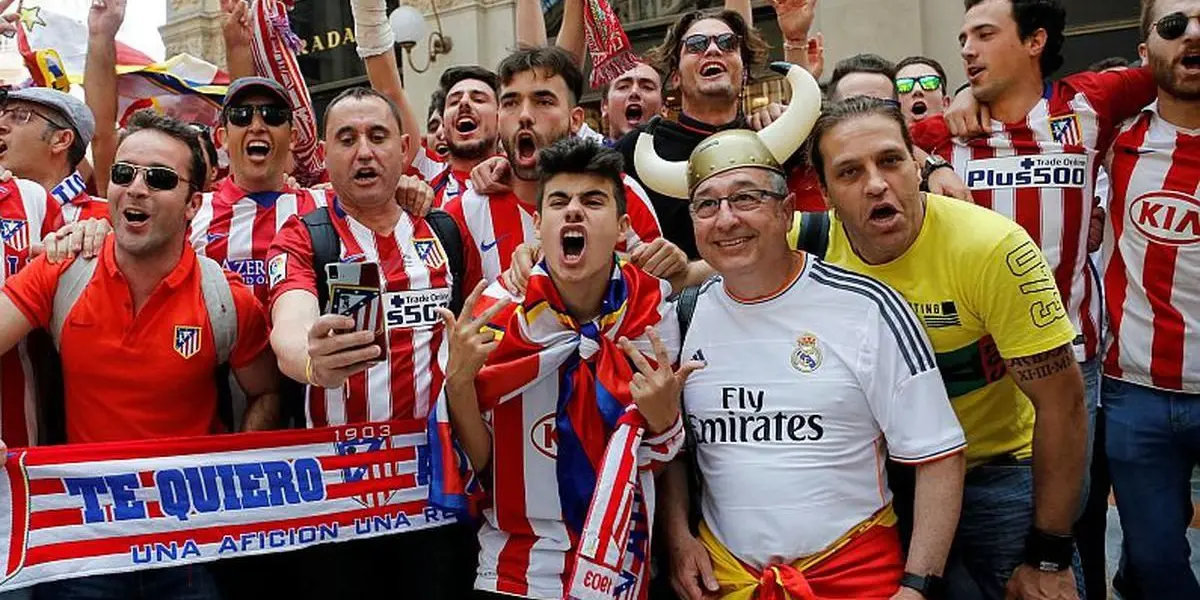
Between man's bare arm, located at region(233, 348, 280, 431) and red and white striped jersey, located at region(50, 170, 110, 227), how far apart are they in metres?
1.24

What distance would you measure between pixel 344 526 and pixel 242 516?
0.36 meters

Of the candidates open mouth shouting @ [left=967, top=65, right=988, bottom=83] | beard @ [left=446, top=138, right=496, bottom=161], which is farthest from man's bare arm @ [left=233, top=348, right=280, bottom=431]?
open mouth shouting @ [left=967, top=65, right=988, bottom=83]

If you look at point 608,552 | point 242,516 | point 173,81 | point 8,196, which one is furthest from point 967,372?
point 173,81

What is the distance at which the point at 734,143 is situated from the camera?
3113 millimetres

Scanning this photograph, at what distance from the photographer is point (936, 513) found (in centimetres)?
284

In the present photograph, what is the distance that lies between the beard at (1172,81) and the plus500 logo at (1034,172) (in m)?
0.39

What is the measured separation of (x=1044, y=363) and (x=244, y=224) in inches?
129

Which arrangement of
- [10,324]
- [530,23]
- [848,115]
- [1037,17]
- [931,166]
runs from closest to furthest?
[848,115] < [10,324] < [931,166] < [1037,17] < [530,23]

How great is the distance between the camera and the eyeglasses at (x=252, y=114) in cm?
421

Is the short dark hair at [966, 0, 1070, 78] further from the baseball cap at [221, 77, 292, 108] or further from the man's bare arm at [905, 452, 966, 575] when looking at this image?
the baseball cap at [221, 77, 292, 108]

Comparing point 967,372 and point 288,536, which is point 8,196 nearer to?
point 288,536

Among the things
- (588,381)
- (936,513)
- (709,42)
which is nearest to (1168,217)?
(936,513)

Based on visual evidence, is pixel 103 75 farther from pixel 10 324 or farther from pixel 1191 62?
pixel 1191 62

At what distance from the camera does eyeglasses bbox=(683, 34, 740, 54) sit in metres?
4.46
